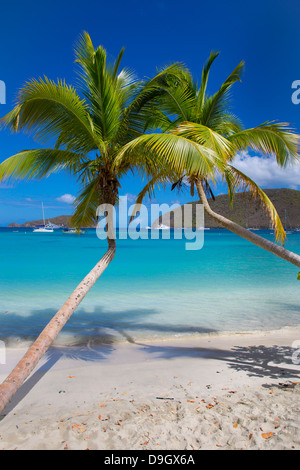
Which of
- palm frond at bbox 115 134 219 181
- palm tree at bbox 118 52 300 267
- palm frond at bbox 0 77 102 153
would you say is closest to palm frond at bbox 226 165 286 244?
palm tree at bbox 118 52 300 267

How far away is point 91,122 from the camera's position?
544 cm

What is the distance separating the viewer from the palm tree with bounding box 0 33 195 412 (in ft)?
17.1

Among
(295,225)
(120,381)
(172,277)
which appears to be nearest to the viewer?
(120,381)

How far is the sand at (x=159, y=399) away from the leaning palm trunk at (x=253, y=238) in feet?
5.60

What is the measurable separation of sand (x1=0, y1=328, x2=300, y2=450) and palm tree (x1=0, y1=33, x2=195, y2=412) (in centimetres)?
156

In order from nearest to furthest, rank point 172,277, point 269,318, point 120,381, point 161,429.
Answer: point 161,429 → point 120,381 → point 269,318 → point 172,277

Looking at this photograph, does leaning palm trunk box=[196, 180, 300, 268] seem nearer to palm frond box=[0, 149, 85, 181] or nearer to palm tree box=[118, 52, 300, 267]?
palm tree box=[118, 52, 300, 267]

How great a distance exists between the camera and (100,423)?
355 centimetres

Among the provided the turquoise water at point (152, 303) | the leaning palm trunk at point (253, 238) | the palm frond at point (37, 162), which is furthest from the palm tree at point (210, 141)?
the turquoise water at point (152, 303)

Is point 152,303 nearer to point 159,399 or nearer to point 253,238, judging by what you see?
point 253,238

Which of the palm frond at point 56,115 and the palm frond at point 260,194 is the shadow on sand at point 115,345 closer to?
the palm frond at point 260,194

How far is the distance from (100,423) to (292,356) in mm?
3880

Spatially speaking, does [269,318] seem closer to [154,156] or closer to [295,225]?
[154,156]
